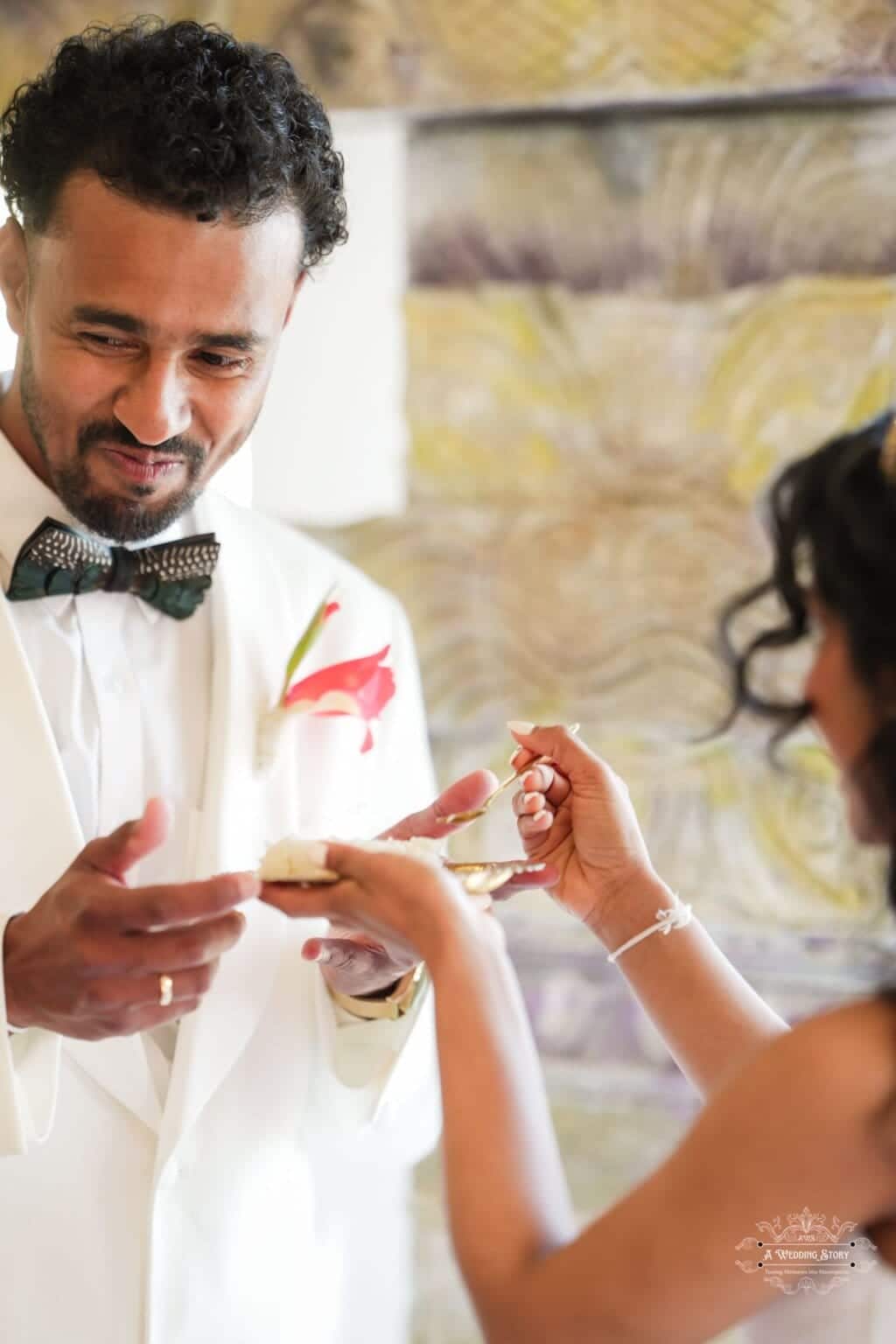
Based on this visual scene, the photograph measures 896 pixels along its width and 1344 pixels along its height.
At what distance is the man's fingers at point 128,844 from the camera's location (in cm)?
131

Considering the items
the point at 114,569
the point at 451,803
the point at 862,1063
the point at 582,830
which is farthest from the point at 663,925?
the point at 114,569

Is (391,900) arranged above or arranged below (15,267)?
below

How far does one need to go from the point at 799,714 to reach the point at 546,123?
76.4 inches

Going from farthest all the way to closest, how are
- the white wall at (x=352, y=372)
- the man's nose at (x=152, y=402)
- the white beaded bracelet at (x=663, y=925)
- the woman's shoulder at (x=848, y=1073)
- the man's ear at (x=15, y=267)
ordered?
the white wall at (x=352, y=372), the man's ear at (x=15, y=267), the man's nose at (x=152, y=402), the white beaded bracelet at (x=663, y=925), the woman's shoulder at (x=848, y=1073)

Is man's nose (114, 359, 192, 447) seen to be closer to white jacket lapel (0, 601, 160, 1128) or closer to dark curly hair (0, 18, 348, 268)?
dark curly hair (0, 18, 348, 268)

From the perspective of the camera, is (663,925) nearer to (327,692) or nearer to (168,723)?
(327,692)

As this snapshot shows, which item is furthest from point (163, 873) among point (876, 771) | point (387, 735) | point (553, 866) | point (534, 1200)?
point (876, 771)

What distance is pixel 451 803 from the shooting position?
1.65m

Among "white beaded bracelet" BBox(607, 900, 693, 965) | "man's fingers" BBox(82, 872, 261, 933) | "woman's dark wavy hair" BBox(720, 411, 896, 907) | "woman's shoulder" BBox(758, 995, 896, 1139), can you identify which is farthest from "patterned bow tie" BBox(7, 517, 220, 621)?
"woman's shoulder" BBox(758, 995, 896, 1139)

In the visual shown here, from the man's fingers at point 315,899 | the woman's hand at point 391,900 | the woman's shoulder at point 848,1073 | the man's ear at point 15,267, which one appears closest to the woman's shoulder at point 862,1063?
the woman's shoulder at point 848,1073

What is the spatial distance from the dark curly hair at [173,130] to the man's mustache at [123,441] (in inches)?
10.7

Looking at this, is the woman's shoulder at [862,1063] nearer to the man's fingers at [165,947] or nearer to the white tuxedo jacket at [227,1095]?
the man's fingers at [165,947]

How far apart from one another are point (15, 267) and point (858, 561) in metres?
1.25

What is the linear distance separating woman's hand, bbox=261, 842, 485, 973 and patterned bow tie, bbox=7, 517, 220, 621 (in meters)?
0.61
